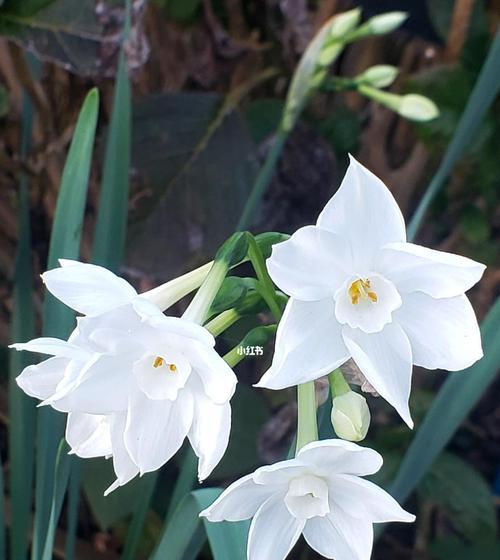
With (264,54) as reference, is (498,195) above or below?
below

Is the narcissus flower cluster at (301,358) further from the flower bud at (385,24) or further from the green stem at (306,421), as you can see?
the flower bud at (385,24)

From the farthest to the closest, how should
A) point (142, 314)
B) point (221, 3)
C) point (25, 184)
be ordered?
point (221, 3)
point (25, 184)
point (142, 314)

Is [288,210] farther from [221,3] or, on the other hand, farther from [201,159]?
[221,3]

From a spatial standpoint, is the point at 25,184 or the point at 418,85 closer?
the point at 25,184

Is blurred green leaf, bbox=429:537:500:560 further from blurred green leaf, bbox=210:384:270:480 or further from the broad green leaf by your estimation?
the broad green leaf

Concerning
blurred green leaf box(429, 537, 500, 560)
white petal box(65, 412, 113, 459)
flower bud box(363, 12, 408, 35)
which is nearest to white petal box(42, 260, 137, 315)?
white petal box(65, 412, 113, 459)

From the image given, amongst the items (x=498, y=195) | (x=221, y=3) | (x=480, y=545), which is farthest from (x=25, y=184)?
(x=480, y=545)
